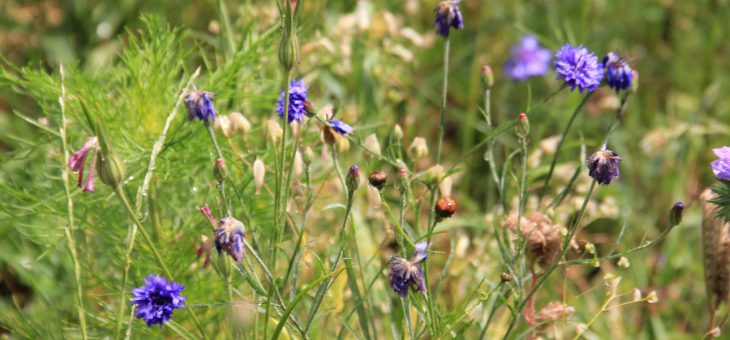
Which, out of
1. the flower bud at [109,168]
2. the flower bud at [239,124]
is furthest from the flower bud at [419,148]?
the flower bud at [109,168]

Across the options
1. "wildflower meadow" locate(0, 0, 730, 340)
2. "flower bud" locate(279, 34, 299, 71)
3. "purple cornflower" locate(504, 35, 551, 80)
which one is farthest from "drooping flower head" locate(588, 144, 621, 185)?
"purple cornflower" locate(504, 35, 551, 80)

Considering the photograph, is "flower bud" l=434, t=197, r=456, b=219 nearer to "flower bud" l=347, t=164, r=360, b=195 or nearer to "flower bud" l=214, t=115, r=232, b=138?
"flower bud" l=347, t=164, r=360, b=195

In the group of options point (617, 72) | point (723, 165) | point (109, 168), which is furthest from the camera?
point (617, 72)

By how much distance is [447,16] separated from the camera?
138 cm

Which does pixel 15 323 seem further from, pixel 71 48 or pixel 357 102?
pixel 71 48

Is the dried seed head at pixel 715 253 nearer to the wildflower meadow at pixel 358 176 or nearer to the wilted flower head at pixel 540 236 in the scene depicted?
the wildflower meadow at pixel 358 176

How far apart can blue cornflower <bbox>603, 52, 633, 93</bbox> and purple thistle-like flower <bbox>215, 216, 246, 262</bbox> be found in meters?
0.70

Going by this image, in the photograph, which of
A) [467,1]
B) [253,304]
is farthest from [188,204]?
[467,1]

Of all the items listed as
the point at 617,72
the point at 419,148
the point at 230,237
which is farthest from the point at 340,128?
the point at 617,72

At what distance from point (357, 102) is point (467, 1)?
845mm

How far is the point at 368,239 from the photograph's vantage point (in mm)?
→ 1943

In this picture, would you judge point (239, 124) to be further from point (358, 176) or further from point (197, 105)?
point (358, 176)

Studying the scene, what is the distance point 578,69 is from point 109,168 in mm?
741

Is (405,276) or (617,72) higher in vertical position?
(617,72)
